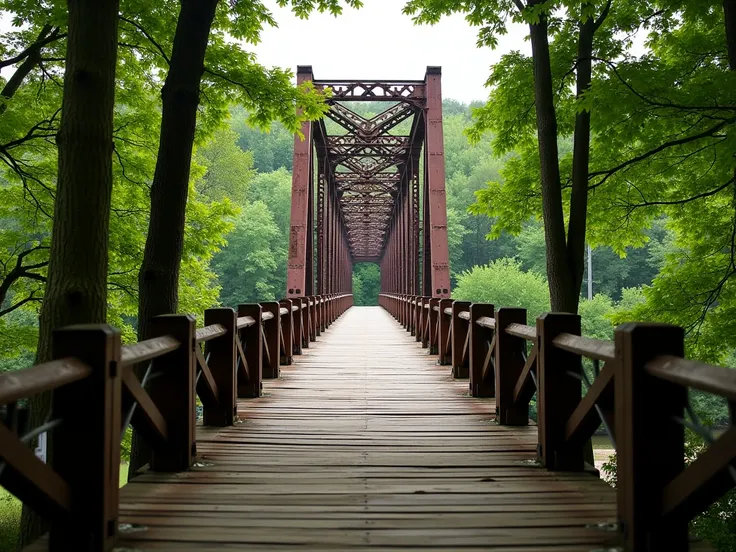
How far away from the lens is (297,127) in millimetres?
Answer: 7895

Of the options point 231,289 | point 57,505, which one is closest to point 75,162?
point 57,505

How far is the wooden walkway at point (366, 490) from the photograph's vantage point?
2.65 metres

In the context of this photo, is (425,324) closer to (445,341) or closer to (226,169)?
(445,341)

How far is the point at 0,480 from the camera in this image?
2055 millimetres

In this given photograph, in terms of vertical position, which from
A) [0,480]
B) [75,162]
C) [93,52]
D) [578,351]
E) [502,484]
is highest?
[93,52]

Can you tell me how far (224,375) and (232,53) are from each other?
436 centimetres

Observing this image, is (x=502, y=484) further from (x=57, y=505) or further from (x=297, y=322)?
(x=297, y=322)

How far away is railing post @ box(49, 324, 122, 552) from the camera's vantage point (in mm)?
2404

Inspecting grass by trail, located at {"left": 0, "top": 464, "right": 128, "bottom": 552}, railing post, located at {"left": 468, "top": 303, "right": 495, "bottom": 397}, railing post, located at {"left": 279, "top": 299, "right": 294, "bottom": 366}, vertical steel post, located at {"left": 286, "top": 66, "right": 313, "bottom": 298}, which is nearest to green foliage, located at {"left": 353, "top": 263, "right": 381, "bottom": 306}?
grass by trail, located at {"left": 0, "top": 464, "right": 128, "bottom": 552}

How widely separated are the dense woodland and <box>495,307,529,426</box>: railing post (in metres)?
2.71

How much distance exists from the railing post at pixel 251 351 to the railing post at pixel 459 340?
252 centimetres

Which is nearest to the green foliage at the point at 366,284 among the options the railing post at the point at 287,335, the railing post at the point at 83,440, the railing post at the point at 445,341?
the railing post at the point at 287,335

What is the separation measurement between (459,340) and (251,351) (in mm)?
2735

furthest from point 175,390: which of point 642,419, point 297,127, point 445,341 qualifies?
point 445,341
